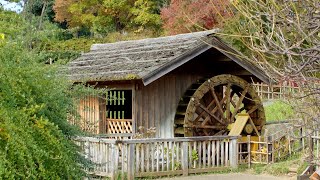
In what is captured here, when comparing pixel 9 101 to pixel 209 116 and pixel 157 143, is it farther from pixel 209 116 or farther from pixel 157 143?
pixel 209 116

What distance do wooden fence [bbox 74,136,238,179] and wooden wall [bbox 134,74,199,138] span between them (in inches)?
76.8

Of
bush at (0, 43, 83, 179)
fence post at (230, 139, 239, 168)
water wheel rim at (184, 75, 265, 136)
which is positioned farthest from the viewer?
water wheel rim at (184, 75, 265, 136)

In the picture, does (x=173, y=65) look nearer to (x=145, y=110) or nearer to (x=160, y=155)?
(x=145, y=110)

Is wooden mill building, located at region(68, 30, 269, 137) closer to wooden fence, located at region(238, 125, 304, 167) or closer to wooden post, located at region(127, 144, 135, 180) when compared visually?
wooden fence, located at region(238, 125, 304, 167)

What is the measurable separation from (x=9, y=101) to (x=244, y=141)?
10.9m

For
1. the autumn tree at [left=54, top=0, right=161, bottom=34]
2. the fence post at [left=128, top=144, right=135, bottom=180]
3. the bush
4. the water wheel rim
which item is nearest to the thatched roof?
the water wheel rim

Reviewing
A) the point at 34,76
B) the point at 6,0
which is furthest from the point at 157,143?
the point at 34,76

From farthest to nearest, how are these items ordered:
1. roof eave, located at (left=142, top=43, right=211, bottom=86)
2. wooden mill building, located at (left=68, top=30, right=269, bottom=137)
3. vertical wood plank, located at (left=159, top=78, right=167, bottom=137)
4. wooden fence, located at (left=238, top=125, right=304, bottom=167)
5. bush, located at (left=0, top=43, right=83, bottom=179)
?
vertical wood plank, located at (left=159, top=78, right=167, bottom=137)
wooden mill building, located at (left=68, top=30, right=269, bottom=137)
wooden fence, located at (left=238, top=125, right=304, bottom=167)
roof eave, located at (left=142, top=43, right=211, bottom=86)
bush, located at (left=0, top=43, right=83, bottom=179)

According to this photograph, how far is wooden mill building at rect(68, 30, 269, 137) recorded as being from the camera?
16.4m

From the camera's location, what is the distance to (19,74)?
22.9 feet

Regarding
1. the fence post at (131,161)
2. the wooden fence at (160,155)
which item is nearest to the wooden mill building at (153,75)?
the wooden fence at (160,155)

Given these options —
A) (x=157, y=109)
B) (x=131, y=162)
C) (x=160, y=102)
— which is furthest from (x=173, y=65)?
(x=131, y=162)

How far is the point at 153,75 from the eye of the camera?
15.7 m

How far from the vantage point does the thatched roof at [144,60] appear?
15.9m
